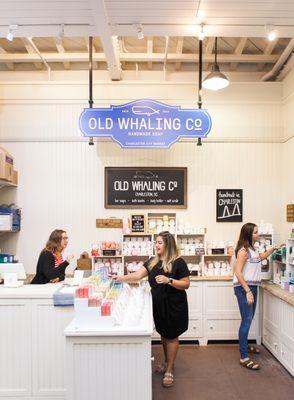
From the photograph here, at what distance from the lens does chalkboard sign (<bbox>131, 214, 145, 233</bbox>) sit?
6.14m

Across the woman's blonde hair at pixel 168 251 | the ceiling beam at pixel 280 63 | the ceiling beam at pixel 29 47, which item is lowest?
the woman's blonde hair at pixel 168 251

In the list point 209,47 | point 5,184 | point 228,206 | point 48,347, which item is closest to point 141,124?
point 209,47

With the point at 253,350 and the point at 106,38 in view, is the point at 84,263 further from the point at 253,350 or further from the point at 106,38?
the point at 106,38

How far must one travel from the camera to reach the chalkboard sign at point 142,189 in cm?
638

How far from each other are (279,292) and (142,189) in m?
2.65

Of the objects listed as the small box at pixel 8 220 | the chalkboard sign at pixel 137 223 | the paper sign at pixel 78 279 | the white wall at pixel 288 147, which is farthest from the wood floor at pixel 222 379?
the small box at pixel 8 220

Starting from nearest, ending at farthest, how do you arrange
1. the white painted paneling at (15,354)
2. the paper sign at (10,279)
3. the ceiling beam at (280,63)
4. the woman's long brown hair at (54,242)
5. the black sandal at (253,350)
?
the white painted paneling at (15,354) → the paper sign at (10,279) → the woman's long brown hair at (54,242) → the black sandal at (253,350) → the ceiling beam at (280,63)

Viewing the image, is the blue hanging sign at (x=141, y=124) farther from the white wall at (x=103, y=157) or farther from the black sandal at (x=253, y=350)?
the black sandal at (x=253, y=350)

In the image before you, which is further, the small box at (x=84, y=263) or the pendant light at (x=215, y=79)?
the small box at (x=84, y=263)

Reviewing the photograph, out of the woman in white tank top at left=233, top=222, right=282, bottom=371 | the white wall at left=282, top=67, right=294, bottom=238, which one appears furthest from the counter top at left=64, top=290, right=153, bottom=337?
the white wall at left=282, top=67, right=294, bottom=238

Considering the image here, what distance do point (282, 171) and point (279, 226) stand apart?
0.93 m

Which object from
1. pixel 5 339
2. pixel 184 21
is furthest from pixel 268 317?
pixel 184 21

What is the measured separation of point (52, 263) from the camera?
15.2 ft

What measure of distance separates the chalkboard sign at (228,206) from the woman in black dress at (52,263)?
9.09 ft
